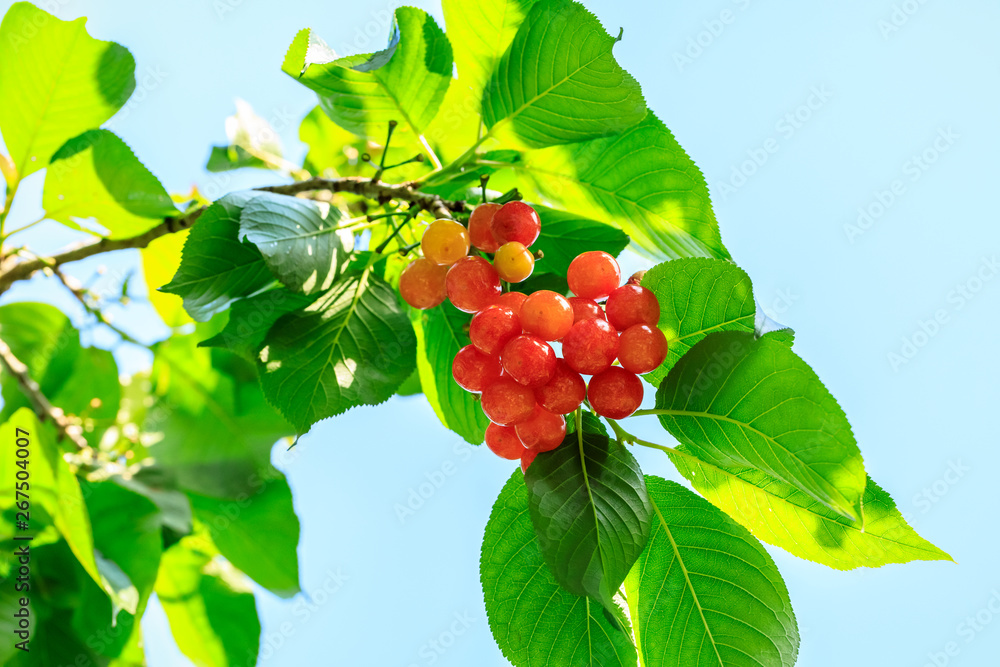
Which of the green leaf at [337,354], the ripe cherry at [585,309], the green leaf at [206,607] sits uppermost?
the ripe cherry at [585,309]

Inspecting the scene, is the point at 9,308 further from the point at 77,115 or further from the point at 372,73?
the point at 372,73

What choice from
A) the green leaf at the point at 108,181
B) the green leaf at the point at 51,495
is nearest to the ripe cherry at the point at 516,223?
the green leaf at the point at 108,181

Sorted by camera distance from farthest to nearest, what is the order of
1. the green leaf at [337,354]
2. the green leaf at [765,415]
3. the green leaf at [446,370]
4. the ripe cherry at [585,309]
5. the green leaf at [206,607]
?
the green leaf at [206,607]
the green leaf at [446,370]
the green leaf at [337,354]
the ripe cherry at [585,309]
the green leaf at [765,415]

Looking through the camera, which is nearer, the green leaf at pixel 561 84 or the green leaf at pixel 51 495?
the green leaf at pixel 561 84

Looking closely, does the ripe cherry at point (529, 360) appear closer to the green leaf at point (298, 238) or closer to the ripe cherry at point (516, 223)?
the ripe cherry at point (516, 223)

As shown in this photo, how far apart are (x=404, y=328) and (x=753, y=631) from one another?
0.42 m

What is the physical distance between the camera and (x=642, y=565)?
609mm

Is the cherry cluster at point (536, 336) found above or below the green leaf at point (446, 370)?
above

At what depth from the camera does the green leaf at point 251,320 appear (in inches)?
27.2

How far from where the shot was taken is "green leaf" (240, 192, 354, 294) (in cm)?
58

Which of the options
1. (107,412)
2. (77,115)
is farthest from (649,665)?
(107,412)

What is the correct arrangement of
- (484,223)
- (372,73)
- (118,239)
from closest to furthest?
(484,223), (372,73), (118,239)

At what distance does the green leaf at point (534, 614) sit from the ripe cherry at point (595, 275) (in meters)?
0.21

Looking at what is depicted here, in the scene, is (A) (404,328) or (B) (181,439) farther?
(B) (181,439)
